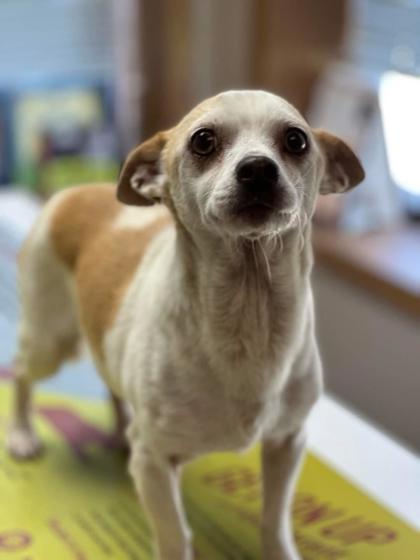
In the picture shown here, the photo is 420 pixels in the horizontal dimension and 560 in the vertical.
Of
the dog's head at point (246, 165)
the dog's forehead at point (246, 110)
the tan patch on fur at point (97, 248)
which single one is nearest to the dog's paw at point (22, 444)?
the tan patch on fur at point (97, 248)

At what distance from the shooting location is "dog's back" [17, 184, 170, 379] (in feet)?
3.18

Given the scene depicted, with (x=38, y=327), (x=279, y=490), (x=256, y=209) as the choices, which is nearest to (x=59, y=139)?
(x=38, y=327)

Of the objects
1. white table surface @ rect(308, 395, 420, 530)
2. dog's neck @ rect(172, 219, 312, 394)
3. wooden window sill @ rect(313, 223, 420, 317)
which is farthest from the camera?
wooden window sill @ rect(313, 223, 420, 317)

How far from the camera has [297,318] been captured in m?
0.79

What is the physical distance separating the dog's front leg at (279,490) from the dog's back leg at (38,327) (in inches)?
12.9

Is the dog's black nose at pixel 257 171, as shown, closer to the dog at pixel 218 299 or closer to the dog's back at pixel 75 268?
the dog at pixel 218 299

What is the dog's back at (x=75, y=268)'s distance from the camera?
0.97m

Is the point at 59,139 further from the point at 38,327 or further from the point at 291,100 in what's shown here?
the point at 38,327

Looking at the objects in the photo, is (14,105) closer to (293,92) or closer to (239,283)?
(293,92)

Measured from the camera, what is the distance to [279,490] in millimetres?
898

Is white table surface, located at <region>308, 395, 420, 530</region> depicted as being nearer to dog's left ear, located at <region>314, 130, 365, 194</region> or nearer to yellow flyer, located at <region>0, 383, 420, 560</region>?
yellow flyer, located at <region>0, 383, 420, 560</region>

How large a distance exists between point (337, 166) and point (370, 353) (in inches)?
30.0

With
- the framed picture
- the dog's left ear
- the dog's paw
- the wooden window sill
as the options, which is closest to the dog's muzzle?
the dog's left ear

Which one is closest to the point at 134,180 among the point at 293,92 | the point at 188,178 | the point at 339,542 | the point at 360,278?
the point at 188,178
